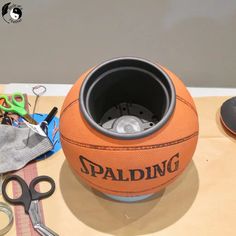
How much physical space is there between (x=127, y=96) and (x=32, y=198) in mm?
241

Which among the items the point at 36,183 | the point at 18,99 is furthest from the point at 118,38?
the point at 36,183

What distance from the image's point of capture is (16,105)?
2.95 ft

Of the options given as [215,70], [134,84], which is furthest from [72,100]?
[215,70]

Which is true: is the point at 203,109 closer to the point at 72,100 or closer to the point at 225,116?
the point at 225,116

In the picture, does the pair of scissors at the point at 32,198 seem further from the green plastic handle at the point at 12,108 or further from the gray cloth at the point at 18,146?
the green plastic handle at the point at 12,108

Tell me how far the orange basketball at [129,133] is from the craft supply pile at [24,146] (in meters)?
0.13

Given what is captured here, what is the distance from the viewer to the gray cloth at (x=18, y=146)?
0.80 metres

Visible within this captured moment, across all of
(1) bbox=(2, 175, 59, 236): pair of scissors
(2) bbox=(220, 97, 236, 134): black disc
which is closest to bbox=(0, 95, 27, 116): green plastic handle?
(1) bbox=(2, 175, 59, 236): pair of scissors

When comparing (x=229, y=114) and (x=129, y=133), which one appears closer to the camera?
(x=129, y=133)

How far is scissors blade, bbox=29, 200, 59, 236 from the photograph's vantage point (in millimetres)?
718

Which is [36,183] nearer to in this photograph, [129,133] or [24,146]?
[24,146]

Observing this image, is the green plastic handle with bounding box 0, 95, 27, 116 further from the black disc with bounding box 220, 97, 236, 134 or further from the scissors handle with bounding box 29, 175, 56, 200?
the black disc with bounding box 220, 97, 236, 134

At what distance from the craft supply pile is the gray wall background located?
20 centimetres

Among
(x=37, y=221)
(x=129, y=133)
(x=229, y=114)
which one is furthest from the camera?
(x=229, y=114)
